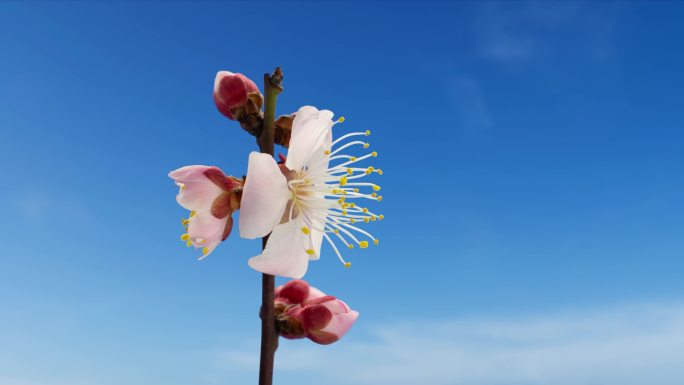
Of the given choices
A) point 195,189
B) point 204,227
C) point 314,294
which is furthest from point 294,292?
point 195,189

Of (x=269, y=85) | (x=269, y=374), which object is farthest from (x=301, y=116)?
(x=269, y=374)

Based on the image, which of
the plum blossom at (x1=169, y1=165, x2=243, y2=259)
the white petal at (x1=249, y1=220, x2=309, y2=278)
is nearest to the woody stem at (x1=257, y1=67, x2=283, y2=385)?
the white petal at (x1=249, y1=220, x2=309, y2=278)

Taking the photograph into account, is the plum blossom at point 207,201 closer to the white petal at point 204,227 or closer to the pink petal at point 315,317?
the white petal at point 204,227

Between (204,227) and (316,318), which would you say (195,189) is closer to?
(204,227)

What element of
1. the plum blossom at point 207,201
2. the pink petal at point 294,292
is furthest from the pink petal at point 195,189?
the pink petal at point 294,292

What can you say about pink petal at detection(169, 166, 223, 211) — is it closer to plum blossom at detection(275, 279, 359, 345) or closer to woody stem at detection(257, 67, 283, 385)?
woody stem at detection(257, 67, 283, 385)
